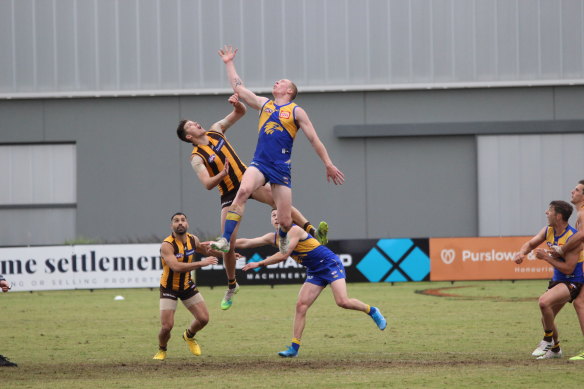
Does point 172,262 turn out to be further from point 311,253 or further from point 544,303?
point 544,303

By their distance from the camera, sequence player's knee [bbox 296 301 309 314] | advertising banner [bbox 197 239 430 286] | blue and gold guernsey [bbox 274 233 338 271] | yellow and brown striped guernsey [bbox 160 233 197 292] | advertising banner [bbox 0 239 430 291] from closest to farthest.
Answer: player's knee [bbox 296 301 309 314], blue and gold guernsey [bbox 274 233 338 271], yellow and brown striped guernsey [bbox 160 233 197 292], advertising banner [bbox 0 239 430 291], advertising banner [bbox 197 239 430 286]

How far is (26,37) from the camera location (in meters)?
37.4

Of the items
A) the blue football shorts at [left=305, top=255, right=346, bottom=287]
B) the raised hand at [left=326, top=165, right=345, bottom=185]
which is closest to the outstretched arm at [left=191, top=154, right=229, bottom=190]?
the raised hand at [left=326, top=165, right=345, bottom=185]

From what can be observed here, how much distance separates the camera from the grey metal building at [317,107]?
37.2 m

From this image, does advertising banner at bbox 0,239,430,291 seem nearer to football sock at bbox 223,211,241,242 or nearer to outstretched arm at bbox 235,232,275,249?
outstretched arm at bbox 235,232,275,249

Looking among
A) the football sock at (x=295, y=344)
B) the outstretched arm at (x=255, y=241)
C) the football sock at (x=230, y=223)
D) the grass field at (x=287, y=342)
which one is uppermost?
the football sock at (x=230, y=223)

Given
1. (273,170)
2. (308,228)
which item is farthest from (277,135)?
(308,228)

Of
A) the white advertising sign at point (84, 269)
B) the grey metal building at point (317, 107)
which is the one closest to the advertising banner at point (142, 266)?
the white advertising sign at point (84, 269)

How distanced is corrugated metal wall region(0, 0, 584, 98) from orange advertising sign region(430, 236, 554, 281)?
978 centimetres

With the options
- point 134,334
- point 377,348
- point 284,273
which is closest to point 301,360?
point 377,348

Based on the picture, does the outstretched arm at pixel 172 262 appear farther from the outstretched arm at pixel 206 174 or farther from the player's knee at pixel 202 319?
the outstretched arm at pixel 206 174

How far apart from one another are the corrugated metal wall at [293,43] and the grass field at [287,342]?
1276cm

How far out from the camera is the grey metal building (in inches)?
1464

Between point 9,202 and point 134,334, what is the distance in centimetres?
2187
